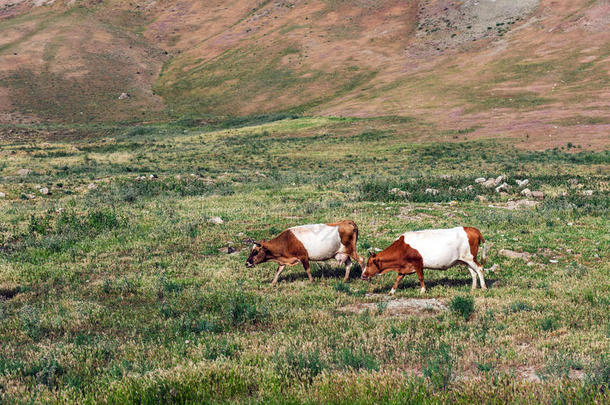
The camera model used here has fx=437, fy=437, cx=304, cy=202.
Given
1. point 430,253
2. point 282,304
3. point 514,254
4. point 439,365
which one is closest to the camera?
point 439,365

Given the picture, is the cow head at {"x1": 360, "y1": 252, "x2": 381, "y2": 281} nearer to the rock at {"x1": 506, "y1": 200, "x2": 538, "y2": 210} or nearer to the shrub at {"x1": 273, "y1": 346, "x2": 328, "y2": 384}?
the shrub at {"x1": 273, "y1": 346, "x2": 328, "y2": 384}

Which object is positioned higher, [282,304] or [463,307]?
[282,304]

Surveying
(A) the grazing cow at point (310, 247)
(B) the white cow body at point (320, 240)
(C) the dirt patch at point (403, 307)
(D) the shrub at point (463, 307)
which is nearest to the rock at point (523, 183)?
(A) the grazing cow at point (310, 247)

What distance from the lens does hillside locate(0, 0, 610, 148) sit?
71.2 metres

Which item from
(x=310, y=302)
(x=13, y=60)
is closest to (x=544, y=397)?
(x=310, y=302)

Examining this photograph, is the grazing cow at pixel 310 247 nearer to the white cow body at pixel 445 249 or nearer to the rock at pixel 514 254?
the white cow body at pixel 445 249

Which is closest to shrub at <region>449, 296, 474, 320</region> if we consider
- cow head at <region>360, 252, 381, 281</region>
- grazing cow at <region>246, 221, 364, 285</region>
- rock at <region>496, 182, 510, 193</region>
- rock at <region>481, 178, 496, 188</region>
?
cow head at <region>360, 252, 381, 281</region>

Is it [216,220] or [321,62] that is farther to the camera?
[321,62]

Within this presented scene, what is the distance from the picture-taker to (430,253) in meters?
10.8

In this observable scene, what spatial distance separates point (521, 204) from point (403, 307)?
1549 centimetres

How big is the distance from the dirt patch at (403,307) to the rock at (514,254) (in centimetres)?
498

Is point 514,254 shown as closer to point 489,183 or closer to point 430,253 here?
point 430,253

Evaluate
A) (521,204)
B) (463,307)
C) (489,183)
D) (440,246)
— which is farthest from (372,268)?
(489,183)

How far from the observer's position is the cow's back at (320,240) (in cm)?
1209
